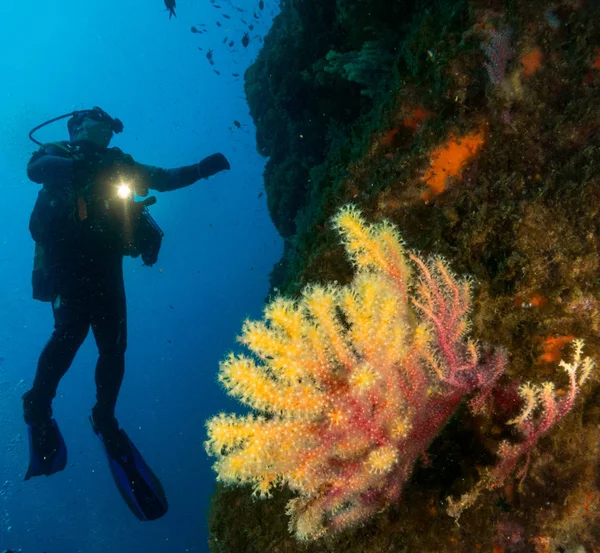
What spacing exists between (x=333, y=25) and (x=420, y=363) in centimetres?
717

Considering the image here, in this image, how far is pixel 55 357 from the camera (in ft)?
22.7

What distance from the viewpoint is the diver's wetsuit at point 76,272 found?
699 cm

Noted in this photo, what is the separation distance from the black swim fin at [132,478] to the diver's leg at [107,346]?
47 centimetres

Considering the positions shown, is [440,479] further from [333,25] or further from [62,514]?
[62,514]

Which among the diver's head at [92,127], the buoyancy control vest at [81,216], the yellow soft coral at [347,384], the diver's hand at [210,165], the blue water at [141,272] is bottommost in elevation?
the yellow soft coral at [347,384]

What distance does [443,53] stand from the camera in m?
2.79

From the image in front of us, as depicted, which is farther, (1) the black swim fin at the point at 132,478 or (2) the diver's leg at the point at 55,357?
(1) the black swim fin at the point at 132,478

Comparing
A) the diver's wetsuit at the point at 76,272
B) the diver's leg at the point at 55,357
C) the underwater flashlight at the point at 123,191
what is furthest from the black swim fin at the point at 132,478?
the underwater flashlight at the point at 123,191

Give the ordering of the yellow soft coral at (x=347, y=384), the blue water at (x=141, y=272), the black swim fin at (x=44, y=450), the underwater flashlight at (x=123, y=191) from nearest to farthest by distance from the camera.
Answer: the yellow soft coral at (x=347, y=384) < the black swim fin at (x=44, y=450) < the underwater flashlight at (x=123, y=191) < the blue water at (x=141, y=272)

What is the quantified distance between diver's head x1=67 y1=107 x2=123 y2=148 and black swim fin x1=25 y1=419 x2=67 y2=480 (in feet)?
18.9

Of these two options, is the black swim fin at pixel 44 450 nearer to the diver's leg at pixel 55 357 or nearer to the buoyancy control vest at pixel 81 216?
the diver's leg at pixel 55 357

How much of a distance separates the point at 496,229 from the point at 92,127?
336 inches

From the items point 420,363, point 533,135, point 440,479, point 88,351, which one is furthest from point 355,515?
point 88,351

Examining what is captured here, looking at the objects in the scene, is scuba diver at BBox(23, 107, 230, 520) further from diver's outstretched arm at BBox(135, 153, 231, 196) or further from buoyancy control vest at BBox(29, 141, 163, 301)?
diver's outstretched arm at BBox(135, 153, 231, 196)
